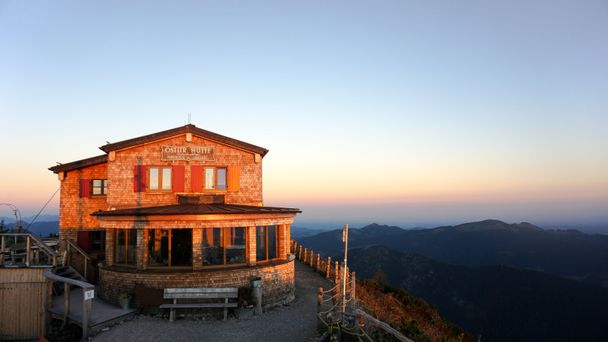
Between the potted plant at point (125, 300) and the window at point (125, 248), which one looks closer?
the potted plant at point (125, 300)

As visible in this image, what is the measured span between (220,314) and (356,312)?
5.74 metres

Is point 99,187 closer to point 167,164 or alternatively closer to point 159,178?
point 159,178

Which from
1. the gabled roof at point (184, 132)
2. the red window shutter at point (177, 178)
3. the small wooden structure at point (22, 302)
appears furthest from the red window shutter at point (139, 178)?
the small wooden structure at point (22, 302)

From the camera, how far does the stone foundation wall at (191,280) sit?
49.3ft

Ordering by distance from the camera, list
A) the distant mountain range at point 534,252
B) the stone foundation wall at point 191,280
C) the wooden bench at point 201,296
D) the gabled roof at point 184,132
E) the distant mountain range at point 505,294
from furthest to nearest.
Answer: the distant mountain range at point 534,252 → the distant mountain range at point 505,294 → the gabled roof at point 184,132 → the stone foundation wall at point 191,280 → the wooden bench at point 201,296

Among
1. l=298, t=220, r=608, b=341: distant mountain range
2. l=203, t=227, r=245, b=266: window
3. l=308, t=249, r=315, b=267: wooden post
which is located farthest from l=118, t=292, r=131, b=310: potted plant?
l=298, t=220, r=608, b=341: distant mountain range

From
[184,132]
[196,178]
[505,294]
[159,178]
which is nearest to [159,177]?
[159,178]

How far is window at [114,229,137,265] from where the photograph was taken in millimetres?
16452

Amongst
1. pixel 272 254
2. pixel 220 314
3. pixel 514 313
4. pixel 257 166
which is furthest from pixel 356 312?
pixel 514 313

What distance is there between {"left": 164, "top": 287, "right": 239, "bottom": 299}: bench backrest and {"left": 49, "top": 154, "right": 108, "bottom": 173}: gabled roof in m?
11.1

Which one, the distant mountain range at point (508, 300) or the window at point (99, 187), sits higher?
the window at point (99, 187)

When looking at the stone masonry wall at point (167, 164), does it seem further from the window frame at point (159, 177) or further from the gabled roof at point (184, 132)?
the gabled roof at point (184, 132)

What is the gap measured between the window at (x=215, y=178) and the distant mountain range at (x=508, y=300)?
2425 inches

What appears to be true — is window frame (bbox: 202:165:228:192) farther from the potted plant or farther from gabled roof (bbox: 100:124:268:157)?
the potted plant
